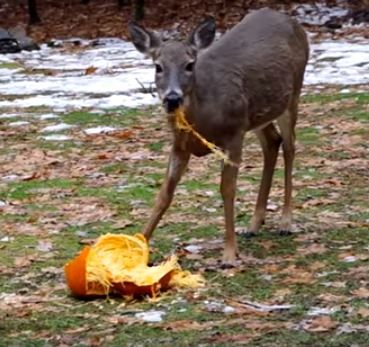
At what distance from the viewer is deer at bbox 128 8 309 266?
6965mm

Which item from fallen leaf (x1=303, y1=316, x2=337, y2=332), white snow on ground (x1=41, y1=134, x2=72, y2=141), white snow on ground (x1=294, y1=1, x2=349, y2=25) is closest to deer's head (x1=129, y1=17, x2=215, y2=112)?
fallen leaf (x1=303, y1=316, x2=337, y2=332)

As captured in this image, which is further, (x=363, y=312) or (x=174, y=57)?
(x=174, y=57)

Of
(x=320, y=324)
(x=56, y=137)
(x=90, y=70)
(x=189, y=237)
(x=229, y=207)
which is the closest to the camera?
(x=320, y=324)

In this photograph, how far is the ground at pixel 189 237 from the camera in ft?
18.8

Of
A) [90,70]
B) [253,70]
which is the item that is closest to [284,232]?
[253,70]

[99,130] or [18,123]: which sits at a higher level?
[99,130]

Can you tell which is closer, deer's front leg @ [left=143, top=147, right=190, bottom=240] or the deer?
the deer

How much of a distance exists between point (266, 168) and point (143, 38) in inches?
61.0

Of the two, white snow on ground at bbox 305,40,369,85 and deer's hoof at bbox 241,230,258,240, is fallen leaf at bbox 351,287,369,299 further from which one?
white snow on ground at bbox 305,40,369,85

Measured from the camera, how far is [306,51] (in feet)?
27.7

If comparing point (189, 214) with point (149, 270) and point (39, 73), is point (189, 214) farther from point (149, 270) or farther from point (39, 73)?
point (39, 73)

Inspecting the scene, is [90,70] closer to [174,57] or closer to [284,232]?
[284,232]

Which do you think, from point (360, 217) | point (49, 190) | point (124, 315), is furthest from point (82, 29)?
point (124, 315)

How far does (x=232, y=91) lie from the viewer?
7301 mm
